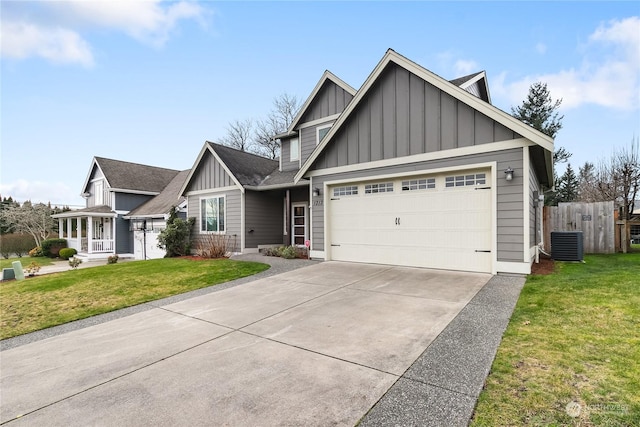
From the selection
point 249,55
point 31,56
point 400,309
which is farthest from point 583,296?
point 31,56

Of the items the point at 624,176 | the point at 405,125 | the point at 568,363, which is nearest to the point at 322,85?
the point at 405,125

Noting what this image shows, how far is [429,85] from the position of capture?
8.18m

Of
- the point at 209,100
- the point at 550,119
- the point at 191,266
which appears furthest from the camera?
the point at 550,119

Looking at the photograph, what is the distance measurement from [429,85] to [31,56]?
1425 centimetres

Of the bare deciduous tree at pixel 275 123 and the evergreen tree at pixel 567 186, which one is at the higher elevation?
the bare deciduous tree at pixel 275 123

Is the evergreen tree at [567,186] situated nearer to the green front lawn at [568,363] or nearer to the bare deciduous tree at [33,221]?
the green front lawn at [568,363]

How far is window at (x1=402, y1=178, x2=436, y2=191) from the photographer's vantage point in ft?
27.1

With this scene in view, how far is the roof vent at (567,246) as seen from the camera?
361 inches

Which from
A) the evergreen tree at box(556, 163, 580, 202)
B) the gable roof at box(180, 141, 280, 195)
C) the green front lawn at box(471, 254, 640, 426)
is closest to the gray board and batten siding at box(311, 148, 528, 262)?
the green front lawn at box(471, 254, 640, 426)

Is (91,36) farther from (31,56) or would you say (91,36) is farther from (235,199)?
(235,199)

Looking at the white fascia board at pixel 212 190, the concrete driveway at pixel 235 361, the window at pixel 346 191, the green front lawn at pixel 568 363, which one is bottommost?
the concrete driveway at pixel 235 361

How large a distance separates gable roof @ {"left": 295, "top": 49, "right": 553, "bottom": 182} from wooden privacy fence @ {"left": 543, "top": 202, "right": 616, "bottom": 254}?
343 centimetres

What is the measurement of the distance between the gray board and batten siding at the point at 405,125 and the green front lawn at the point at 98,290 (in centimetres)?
482

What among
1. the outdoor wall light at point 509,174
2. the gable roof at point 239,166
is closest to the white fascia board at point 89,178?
the gable roof at point 239,166
